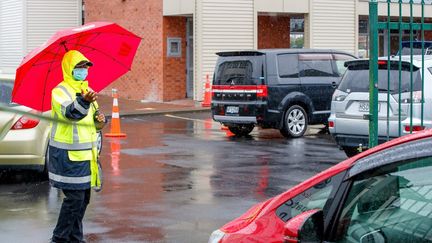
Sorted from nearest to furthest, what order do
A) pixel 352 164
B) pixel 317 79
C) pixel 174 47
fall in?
pixel 352 164, pixel 317 79, pixel 174 47

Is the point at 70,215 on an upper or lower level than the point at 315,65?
lower

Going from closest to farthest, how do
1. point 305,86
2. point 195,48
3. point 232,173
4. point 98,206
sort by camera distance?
1. point 98,206
2. point 232,173
3. point 305,86
4. point 195,48

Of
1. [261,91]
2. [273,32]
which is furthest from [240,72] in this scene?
[273,32]

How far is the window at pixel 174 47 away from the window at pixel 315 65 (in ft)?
32.2

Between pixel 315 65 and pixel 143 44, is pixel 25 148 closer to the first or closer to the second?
pixel 315 65

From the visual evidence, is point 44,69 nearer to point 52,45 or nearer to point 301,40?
point 52,45

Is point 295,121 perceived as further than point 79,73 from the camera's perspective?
Yes

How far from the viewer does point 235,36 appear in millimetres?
26750

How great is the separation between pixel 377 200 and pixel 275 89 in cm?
1385

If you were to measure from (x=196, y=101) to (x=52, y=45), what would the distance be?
19387 millimetres

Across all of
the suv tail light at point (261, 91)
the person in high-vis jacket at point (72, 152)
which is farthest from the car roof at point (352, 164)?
the suv tail light at point (261, 91)

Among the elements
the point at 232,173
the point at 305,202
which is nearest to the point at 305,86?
the point at 232,173

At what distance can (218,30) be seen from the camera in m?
26.3

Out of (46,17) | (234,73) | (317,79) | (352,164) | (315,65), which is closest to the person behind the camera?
(352,164)
